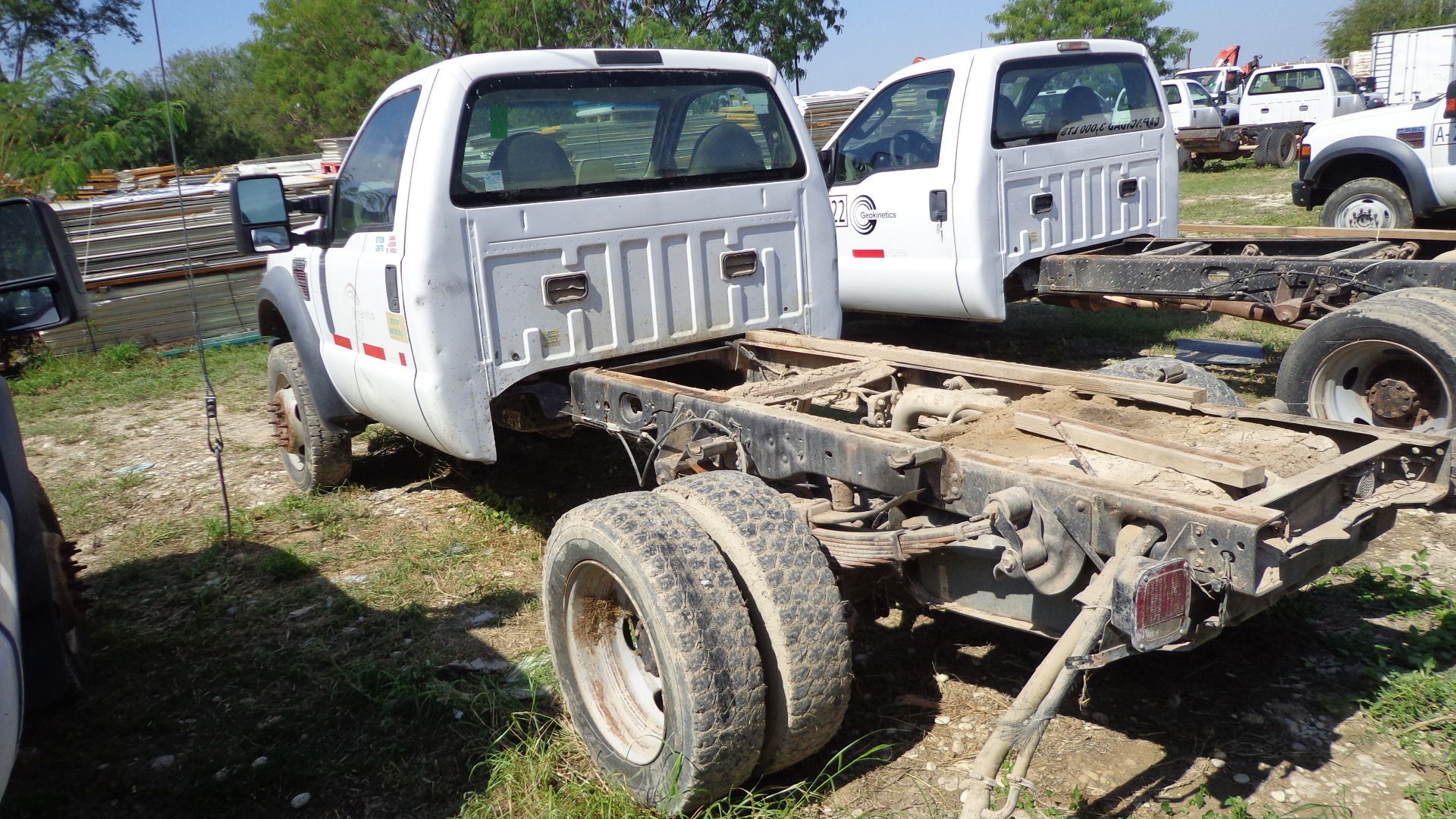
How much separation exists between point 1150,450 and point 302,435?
4480mm

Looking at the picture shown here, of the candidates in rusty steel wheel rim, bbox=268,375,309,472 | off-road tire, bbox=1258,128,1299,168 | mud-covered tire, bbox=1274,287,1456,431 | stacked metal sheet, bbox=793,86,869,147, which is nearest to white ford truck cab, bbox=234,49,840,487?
rusty steel wheel rim, bbox=268,375,309,472

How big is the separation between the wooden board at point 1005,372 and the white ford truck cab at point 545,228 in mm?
308

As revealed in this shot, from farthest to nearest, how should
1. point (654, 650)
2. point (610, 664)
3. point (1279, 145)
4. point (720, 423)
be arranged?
point (1279, 145) < point (720, 423) < point (610, 664) < point (654, 650)

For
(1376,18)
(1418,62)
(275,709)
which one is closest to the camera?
(275,709)

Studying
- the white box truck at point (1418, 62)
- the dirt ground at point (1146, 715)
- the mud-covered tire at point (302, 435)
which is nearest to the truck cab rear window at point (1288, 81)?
the white box truck at point (1418, 62)

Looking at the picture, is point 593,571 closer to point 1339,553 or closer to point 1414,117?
point 1339,553

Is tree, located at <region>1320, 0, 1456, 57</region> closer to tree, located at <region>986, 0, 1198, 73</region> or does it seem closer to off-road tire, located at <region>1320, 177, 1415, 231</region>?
tree, located at <region>986, 0, 1198, 73</region>

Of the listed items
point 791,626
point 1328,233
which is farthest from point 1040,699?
point 1328,233

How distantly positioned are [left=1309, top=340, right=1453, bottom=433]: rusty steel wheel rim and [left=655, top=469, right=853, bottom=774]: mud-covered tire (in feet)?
10.7

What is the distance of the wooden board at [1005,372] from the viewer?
347 cm

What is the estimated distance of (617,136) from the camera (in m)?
4.58

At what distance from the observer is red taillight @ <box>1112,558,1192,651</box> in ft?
7.64

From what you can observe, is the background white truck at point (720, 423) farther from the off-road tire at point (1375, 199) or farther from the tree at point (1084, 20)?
the tree at point (1084, 20)

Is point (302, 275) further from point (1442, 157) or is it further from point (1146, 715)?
point (1442, 157)
